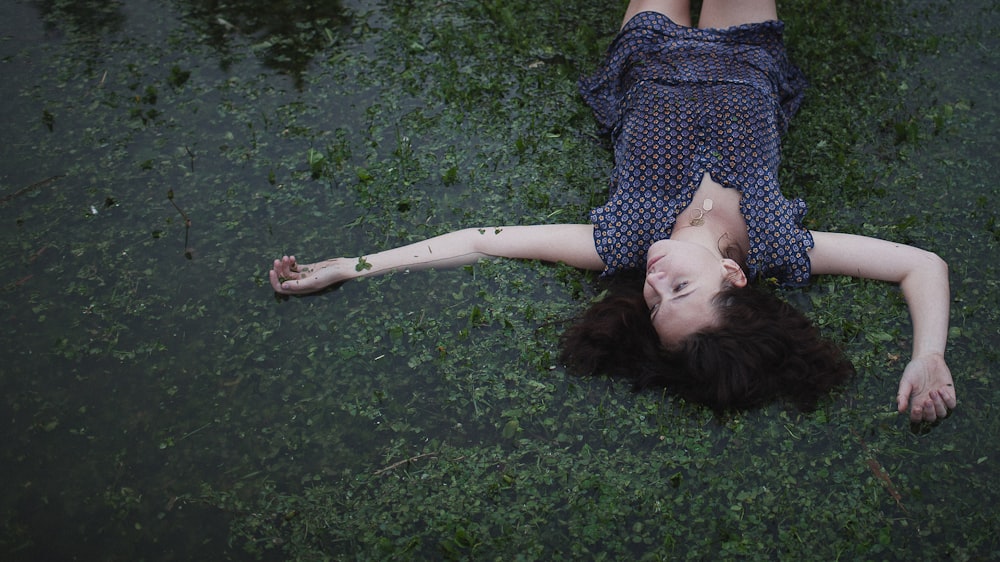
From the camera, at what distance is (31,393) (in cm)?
305

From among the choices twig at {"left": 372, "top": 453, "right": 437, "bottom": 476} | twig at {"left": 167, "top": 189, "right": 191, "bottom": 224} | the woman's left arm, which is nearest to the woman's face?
the woman's left arm

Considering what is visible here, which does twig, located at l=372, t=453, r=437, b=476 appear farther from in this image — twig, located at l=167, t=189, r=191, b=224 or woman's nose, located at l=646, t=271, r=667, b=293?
twig, located at l=167, t=189, r=191, b=224

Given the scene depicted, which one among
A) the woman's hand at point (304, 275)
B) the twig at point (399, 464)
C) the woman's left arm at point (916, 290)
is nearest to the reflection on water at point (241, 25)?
the woman's hand at point (304, 275)

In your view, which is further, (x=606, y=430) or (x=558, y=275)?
(x=558, y=275)

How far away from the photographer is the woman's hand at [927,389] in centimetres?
289

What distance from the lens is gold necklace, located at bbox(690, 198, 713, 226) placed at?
3248mm

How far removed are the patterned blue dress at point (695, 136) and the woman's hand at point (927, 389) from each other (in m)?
0.56

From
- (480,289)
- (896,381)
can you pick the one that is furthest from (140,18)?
(896,381)

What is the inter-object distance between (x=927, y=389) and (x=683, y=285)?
0.94m

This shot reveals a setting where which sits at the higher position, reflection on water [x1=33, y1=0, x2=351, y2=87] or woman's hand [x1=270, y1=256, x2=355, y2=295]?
reflection on water [x1=33, y1=0, x2=351, y2=87]

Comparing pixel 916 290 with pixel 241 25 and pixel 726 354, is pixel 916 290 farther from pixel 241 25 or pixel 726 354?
pixel 241 25

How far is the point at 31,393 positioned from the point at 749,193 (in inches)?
113

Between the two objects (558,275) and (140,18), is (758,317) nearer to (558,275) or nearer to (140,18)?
(558,275)

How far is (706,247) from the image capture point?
3.14 meters
